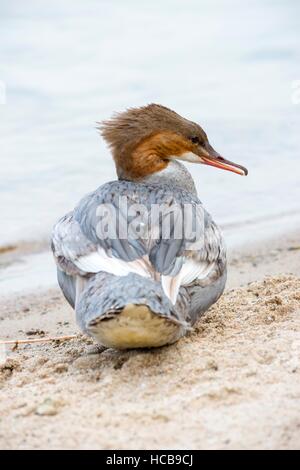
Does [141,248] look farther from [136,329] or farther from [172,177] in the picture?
[172,177]

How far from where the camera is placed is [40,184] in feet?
34.8

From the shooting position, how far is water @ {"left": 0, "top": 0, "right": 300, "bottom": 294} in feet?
33.7

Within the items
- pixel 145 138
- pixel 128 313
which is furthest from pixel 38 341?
pixel 128 313

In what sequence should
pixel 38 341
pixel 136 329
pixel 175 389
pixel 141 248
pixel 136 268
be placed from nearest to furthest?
pixel 175 389 < pixel 136 329 < pixel 136 268 < pixel 141 248 < pixel 38 341

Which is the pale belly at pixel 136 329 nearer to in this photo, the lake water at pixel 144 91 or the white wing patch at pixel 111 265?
the white wing patch at pixel 111 265

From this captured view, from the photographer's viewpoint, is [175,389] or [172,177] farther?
[172,177]

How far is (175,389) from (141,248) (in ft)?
2.72

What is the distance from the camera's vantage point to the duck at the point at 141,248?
4.13 meters

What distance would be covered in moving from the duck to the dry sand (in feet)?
0.58

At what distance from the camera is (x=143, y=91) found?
14.1m

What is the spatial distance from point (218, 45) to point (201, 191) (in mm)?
8448

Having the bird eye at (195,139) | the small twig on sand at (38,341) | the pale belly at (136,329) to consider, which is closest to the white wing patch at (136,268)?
the pale belly at (136,329)
